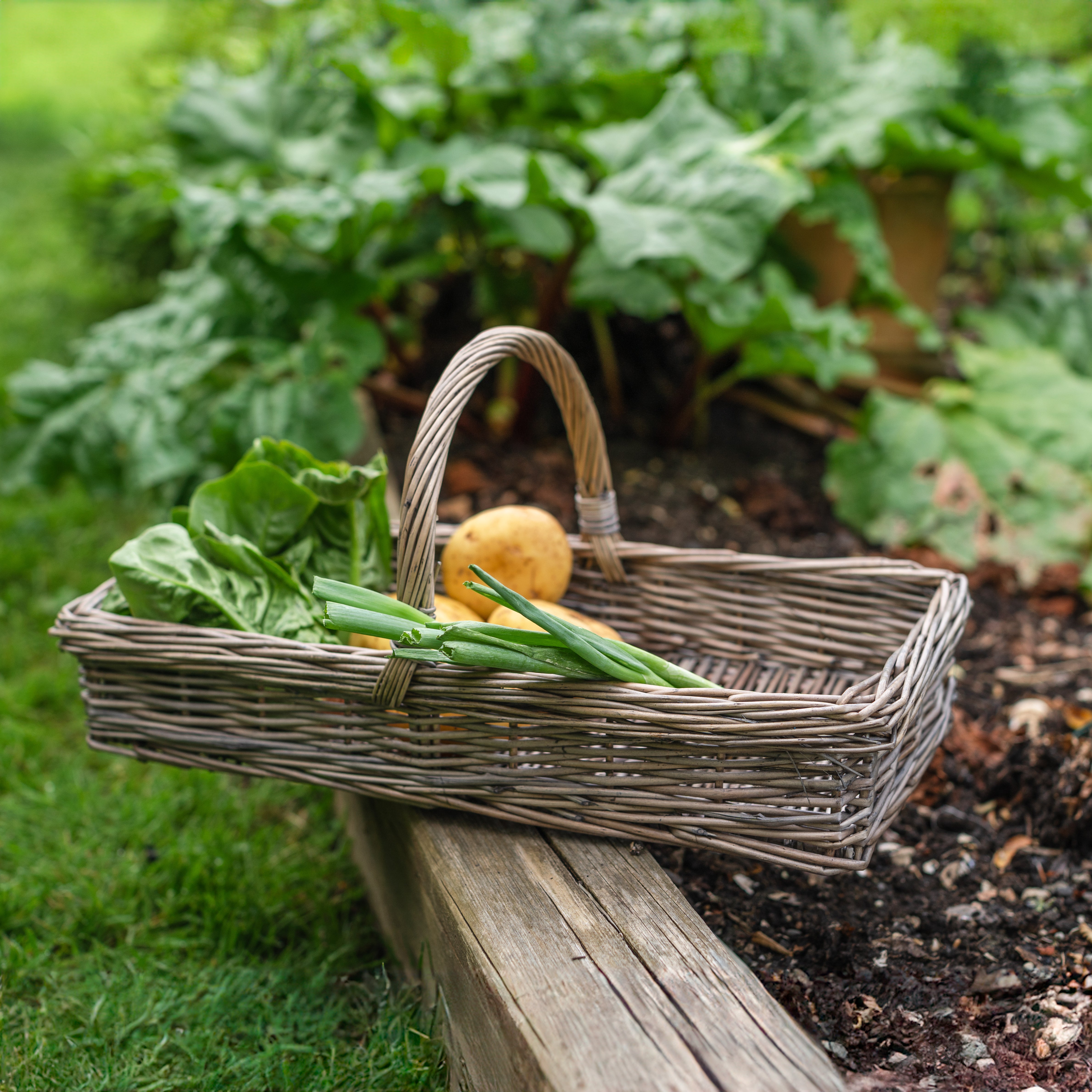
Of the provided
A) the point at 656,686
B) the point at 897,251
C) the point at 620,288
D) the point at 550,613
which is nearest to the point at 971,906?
the point at 656,686

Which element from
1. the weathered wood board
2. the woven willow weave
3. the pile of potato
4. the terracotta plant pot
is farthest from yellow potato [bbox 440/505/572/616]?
the terracotta plant pot

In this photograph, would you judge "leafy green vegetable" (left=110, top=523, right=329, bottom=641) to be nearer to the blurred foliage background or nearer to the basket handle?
the basket handle

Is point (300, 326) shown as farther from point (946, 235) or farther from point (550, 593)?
point (946, 235)

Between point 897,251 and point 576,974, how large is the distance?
2.84 m

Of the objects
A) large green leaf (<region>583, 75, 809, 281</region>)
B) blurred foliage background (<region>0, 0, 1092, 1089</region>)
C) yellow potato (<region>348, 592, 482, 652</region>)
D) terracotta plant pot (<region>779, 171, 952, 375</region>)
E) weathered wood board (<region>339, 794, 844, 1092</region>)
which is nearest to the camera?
weathered wood board (<region>339, 794, 844, 1092</region>)

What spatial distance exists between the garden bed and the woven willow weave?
17 centimetres

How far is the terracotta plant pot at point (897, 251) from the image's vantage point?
3258 mm

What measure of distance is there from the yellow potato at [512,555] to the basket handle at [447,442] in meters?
0.11

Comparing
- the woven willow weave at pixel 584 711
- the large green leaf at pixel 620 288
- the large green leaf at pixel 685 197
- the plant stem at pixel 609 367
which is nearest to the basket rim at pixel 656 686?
the woven willow weave at pixel 584 711

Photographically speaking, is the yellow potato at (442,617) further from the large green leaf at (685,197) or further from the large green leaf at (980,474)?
the large green leaf at (980,474)

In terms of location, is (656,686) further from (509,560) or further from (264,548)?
(264,548)

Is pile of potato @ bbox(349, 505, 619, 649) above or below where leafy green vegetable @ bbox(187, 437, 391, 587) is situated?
below

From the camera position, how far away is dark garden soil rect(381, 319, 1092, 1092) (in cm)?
130

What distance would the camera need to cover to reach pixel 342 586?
133 centimetres
